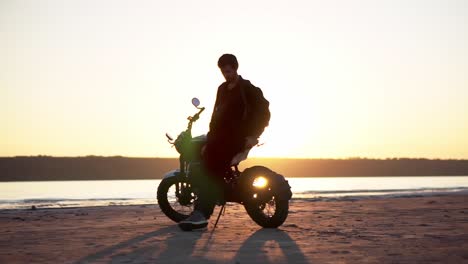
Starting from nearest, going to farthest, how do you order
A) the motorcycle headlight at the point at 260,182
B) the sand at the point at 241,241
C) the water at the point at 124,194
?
the sand at the point at 241,241, the motorcycle headlight at the point at 260,182, the water at the point at 124,194

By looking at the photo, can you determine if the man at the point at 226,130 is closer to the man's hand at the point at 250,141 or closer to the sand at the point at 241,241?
the man's hand at the point at 250,141

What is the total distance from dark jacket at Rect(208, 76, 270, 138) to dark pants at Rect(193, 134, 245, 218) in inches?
4.7

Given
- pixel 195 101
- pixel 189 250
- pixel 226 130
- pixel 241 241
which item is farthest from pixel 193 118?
pixel 189 250

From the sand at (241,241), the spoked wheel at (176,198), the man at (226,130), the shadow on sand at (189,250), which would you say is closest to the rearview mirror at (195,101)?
the man at (226,130)

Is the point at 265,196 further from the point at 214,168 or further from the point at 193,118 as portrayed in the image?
the point at 193,118

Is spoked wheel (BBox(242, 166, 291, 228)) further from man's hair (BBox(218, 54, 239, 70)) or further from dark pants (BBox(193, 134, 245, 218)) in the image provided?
man's hair (BBox(218, 54, 239, 70))

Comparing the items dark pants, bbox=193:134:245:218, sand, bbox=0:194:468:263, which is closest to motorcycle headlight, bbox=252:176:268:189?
dark pants, bbox=193:134:245:218

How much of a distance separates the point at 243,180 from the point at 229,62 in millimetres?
1547

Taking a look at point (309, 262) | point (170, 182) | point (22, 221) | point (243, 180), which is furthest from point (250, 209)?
point (22, 221)

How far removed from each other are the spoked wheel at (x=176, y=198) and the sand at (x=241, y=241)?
183 mm

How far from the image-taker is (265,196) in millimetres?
8531

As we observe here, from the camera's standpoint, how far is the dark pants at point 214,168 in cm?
840

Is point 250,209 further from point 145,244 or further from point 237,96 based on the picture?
point 145,244

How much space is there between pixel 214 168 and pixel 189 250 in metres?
2.36
